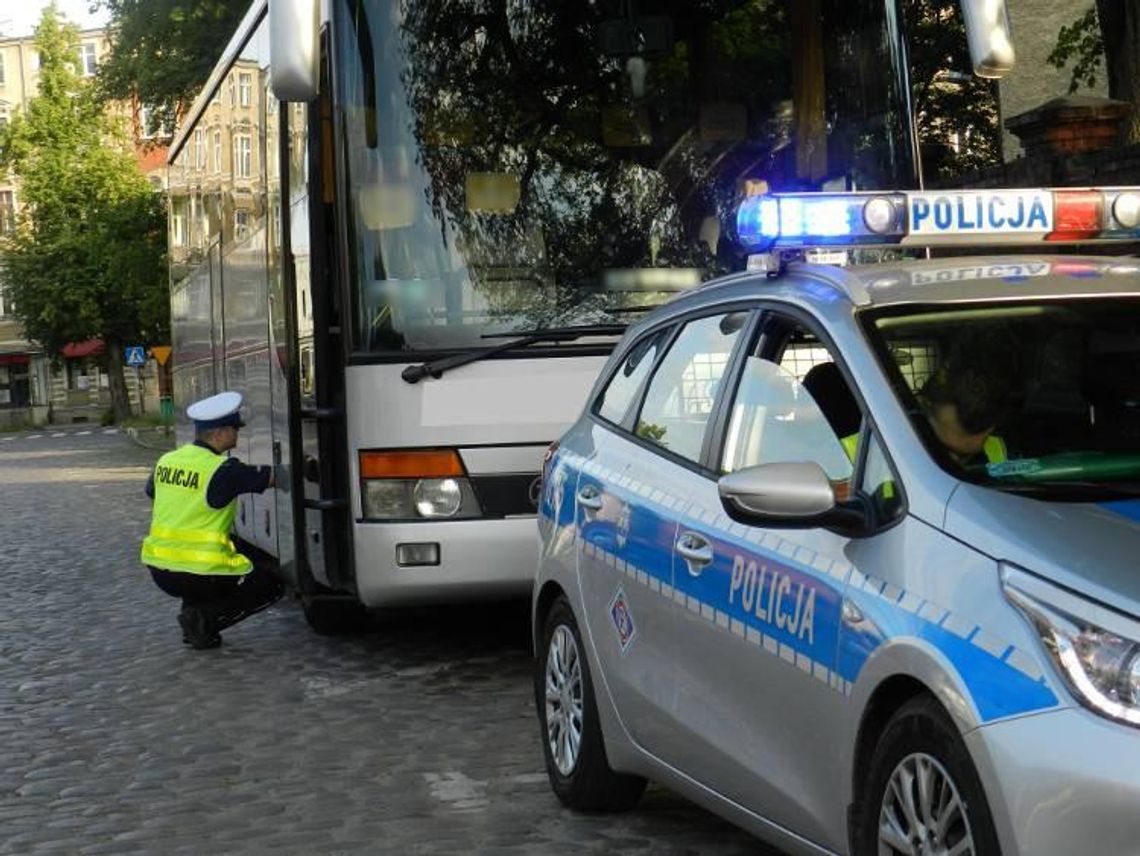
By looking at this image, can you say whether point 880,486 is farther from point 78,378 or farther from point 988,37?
point 78,378

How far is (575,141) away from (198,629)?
143 inches

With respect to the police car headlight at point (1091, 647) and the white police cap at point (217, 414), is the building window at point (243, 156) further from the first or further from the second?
the police car headlight at point (1091, 647)

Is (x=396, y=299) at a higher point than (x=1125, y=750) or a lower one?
higher

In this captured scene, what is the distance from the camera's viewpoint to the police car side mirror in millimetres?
4711

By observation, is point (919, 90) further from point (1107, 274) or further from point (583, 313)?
point (1107, 274)

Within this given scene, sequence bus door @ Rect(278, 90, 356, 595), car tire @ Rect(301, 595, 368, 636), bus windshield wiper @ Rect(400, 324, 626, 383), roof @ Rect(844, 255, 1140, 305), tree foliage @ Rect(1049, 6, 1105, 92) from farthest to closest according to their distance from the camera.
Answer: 1. tree foliage @ Rect(1049, 6, 1105, 92)
2. car tire @ Rect(301, 595, 368, 636)
3. bus door @ Rect(278, 90, 356, 595)
4. bus windshield wiper @ Rect(400, 324, 626, 383)
5. roof @ Rect(844, 255, 1140, 305)

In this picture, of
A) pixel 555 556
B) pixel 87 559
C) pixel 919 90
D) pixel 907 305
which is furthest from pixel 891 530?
pixel 919 90

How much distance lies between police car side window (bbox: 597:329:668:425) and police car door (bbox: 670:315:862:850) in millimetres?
982

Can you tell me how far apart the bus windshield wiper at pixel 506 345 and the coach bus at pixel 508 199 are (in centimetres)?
1

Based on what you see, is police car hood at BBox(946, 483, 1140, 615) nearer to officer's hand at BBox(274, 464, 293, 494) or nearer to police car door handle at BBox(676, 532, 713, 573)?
police car door handle at BBox(676, 532, 713, 573)

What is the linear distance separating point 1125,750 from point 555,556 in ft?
10.8

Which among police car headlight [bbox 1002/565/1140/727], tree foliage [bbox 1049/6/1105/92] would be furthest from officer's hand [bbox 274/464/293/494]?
tree foliage [bbox 1049/6/1105/92]

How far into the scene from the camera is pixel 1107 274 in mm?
5527

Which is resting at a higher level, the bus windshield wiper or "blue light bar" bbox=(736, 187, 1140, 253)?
"blue light bar" bbox=(736, 187, 1140, 253)
